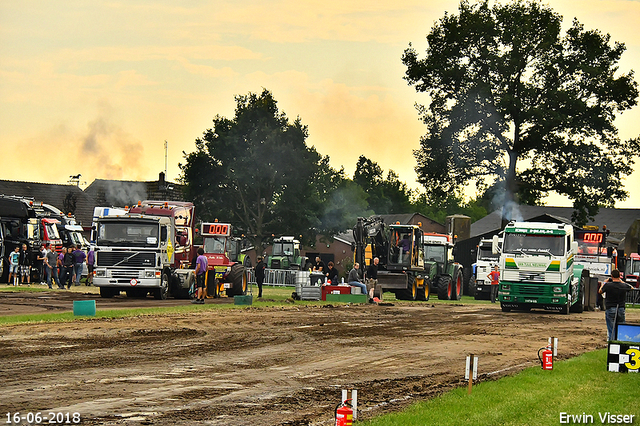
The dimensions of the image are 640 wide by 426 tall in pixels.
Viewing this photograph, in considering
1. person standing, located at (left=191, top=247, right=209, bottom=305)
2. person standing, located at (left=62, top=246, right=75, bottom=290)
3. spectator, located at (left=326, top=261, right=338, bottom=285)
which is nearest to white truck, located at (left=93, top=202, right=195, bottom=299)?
person standing, located at (left=191, top=247, right=209, bottom=305)

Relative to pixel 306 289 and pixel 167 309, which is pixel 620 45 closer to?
pixel 306 289

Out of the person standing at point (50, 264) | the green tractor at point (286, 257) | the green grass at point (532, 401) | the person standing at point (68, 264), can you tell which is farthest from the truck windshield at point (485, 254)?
the green grass at point (532, 401)

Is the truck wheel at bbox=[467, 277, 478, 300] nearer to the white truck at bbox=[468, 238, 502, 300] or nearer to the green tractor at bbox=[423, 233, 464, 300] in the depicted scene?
the white truck at bbox=[468, 238, 502, 300]

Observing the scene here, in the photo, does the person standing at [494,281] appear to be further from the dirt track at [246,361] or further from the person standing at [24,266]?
the person standing at [24,266]

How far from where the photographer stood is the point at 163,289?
110 ft

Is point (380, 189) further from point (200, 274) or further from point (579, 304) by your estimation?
point (200, 274)

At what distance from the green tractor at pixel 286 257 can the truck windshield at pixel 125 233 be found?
2834 cm

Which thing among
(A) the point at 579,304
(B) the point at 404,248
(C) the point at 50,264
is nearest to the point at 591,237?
(A) the point at 579,304

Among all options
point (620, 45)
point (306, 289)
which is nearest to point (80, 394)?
point (306, 289)

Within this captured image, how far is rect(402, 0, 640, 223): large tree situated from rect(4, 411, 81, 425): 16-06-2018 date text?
1771 inches

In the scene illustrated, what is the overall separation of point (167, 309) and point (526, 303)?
46.6ft

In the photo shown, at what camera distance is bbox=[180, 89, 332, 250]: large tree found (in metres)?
71.0

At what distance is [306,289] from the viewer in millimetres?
35062

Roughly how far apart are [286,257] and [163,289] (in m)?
27.8
